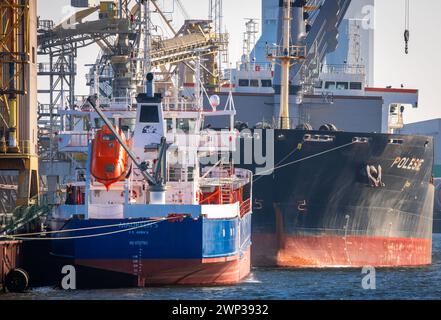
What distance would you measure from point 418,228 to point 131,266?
2212 cm

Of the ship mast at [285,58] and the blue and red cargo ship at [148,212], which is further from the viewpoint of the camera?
the ship mast at [285,58]

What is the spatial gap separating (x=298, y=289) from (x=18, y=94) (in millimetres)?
12027

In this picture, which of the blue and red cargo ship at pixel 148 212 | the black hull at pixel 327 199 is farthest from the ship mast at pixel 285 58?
the blue and red cargo ship at pixel 148 212

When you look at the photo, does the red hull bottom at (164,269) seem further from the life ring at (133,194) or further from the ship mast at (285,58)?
the ship mast at (285,58)

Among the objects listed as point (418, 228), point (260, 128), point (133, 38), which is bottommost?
point (418, 228)

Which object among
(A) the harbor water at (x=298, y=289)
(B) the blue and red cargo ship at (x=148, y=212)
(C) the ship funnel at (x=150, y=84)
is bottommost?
(A) the harbor water at (x=298, y=289)

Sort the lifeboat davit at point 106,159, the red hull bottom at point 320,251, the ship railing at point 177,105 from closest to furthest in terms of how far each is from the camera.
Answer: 1. the lifeboat davit at point 106,159
2. the ship railing at point 177,105
3. the red hull bottom at point 320,251

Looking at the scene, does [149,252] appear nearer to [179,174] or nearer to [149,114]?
[179,174]

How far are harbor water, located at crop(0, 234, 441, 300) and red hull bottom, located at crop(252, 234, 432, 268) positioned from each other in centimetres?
98

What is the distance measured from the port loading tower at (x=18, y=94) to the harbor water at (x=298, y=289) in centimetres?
711

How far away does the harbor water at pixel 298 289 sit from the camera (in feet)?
129
